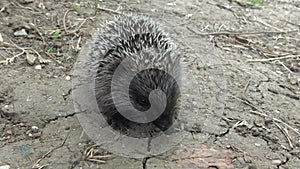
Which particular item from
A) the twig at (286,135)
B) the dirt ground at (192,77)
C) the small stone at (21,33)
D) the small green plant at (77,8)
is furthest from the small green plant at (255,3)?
the small stone at (21,33)

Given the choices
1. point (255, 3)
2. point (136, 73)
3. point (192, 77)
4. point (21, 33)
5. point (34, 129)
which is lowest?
point (34, 129)

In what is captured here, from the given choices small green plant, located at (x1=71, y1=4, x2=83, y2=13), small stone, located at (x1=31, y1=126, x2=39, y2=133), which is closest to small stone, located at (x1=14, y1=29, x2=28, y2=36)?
small green plant, located at (x1=71, y1=4, x2=83, y2=13)

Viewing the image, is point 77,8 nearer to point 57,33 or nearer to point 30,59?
point 57,33

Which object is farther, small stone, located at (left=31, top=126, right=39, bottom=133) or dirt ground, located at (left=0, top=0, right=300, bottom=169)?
small stone, located at (left=31, top=126, right=39, bottom=133)

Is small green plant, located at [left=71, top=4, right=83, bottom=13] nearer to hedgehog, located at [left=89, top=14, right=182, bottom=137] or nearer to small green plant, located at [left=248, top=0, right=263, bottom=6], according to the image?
hedgehog, located at [left=89, top=14, right=182, bottom=137]

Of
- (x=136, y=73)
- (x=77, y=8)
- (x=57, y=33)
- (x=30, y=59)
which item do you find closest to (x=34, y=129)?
(x=136, y=73)

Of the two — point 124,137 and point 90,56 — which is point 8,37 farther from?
point 124,137

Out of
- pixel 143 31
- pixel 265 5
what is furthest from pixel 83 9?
pixel 265 5

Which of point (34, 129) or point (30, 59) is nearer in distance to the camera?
point (34, 129)
